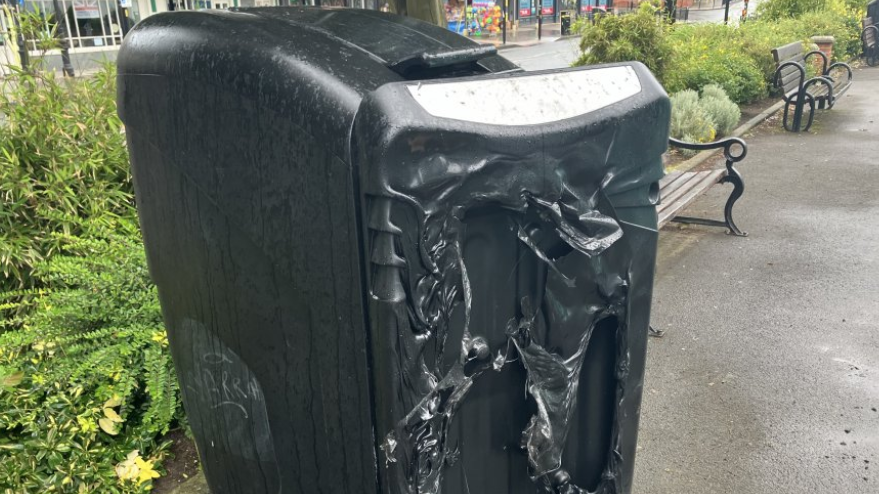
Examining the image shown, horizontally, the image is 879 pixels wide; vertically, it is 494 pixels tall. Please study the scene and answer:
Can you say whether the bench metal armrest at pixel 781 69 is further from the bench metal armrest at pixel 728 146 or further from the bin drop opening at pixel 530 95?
the bin drop opening at pixel 530 95

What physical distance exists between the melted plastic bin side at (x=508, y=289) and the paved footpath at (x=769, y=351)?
55.3 inches

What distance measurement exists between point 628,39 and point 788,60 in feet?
10.2

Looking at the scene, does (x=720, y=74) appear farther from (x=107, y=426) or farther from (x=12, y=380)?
(x=12, y=380)

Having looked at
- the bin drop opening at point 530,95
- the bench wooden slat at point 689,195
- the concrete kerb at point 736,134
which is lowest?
the concrete kerb at point 736,134

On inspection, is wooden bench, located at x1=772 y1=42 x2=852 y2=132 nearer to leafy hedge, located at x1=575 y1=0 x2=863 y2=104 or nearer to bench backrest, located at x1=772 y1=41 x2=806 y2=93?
bench backrest, located at x1=772 y1=41 x2=806 y2=93

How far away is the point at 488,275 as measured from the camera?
1442mm

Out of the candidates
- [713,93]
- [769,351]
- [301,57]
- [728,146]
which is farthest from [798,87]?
[301,57]

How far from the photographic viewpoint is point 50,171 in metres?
3.69

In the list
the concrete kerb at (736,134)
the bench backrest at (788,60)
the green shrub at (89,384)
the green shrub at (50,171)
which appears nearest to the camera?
the green shrub at (89,384)

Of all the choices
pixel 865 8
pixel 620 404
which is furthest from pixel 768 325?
pixel 865 8

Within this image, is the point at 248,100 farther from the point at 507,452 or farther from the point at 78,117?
the point at 78,117

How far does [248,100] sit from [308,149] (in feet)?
0.59

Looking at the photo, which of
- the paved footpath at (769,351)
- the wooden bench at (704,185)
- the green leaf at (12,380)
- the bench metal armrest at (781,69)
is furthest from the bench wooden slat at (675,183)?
the bench metal armrest at (781,69)

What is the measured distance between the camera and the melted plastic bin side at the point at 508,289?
122 cm
